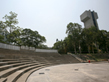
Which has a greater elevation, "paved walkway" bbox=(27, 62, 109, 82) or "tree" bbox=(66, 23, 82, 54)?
"tree" bbox=(66, 23, 82, 54)

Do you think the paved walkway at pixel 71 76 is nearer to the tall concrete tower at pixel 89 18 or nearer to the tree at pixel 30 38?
the tree at pixel 30 38

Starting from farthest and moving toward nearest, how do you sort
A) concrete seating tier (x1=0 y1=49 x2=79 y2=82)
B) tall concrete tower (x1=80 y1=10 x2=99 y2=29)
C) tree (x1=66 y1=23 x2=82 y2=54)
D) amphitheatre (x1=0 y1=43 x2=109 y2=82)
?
tall concrete tower (x1=80 y1=10 x2=99 y2=29) → tree (x1=66 y1=23 x2=82 y2=54) → amphitheatre (x1=0 y1=43 x2=109 y2=82) → concrete seating tier (x1=0 y1=49 x2=79 y2=82)

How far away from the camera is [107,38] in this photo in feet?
118

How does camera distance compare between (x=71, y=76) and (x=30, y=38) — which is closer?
(x=71, y=76)

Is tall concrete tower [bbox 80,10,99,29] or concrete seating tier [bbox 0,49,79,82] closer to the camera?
concrete seating tier [bbox 0,49,79,82]

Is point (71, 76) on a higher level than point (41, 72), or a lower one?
higher

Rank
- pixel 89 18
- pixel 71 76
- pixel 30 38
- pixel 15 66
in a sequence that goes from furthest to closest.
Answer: pixel 89 18 < pixel 30 38 < pixel 15 66 < pixel 71 76

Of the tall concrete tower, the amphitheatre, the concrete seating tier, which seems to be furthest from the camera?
the tall concrete tower

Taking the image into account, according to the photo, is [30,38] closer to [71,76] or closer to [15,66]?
[15,66]

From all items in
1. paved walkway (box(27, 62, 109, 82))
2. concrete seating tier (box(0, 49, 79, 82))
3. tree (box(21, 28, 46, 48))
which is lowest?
paved walkway (box(27, 62, 109, 82))

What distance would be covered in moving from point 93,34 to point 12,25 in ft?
102

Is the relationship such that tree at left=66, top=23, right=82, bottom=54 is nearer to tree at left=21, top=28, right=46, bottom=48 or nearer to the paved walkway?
tree at left=21, top=28, right=46, bottom=48

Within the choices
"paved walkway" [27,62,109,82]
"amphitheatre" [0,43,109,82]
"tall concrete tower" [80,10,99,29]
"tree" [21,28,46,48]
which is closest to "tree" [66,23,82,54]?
"tree" [21,28,46,48]

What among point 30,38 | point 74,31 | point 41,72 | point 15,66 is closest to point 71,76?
point 41,72
